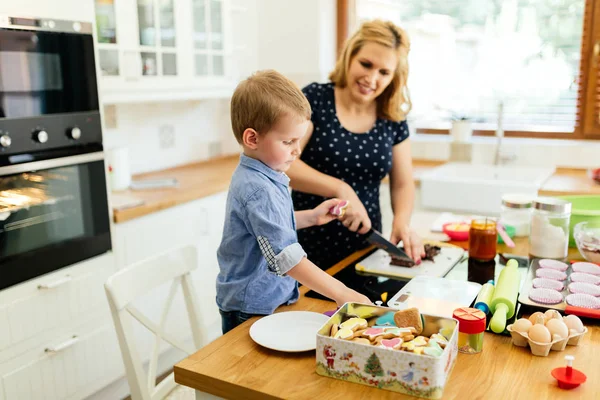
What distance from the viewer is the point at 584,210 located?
1.82 meters

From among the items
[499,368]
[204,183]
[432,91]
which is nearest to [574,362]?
[499,368]

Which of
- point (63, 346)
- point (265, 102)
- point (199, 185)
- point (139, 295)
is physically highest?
point (265, 102)

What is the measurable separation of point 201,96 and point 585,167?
2.15 m

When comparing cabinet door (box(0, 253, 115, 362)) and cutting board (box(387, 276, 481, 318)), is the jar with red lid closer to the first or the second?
cutting board (box(387, 276, 481, 318))

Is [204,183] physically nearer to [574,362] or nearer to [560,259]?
[560,259]

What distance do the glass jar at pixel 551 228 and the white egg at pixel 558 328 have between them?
0.54 metres

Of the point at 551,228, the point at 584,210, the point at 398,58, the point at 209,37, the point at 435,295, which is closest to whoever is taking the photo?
the point at 435,295

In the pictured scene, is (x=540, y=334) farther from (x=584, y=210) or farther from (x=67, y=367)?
(x=67, y=367)

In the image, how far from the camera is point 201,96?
3.21 metres

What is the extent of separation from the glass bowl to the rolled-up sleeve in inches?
33.1

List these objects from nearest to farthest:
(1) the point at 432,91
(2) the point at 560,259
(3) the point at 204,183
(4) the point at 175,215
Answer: (2) the point at 560,259, (4) the point at 175,215, (3) the point at 204,183, (1) the point at 432,91

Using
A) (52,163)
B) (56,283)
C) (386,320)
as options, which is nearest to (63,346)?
(56,283)

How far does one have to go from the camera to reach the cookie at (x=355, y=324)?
1112 mm

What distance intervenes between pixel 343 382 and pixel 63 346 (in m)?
1.53
